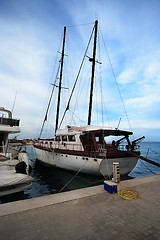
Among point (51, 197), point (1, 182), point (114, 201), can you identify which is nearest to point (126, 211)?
point (114, 201)

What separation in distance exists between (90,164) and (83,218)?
7763mm

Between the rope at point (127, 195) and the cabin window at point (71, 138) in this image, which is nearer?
the rope at point (127, 195)

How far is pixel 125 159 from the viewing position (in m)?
12.8

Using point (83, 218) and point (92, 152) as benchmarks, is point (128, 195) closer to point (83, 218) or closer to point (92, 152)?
point (83, 218)

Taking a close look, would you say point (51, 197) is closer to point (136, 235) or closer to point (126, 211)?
point (126, 211)

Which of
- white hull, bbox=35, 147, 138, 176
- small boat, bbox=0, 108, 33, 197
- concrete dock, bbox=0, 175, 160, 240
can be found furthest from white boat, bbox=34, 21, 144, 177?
concrete dock, bbox=0, 175, 160, 240

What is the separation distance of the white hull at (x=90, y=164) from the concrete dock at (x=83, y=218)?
17.9 feet

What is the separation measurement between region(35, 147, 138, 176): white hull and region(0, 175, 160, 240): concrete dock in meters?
5.47

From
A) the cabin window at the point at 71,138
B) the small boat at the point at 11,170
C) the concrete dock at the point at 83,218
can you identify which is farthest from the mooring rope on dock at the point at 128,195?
the cabin window at the point at 71,138

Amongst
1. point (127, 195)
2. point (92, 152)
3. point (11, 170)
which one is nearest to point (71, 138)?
point (92, 152)

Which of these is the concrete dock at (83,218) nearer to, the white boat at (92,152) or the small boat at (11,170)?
the small boat at (11,170)

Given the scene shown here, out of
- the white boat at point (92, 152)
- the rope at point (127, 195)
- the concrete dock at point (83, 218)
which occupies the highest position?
the white boat at point (92, 152)

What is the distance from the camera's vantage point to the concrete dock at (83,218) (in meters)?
3.74

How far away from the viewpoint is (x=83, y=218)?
447cm
